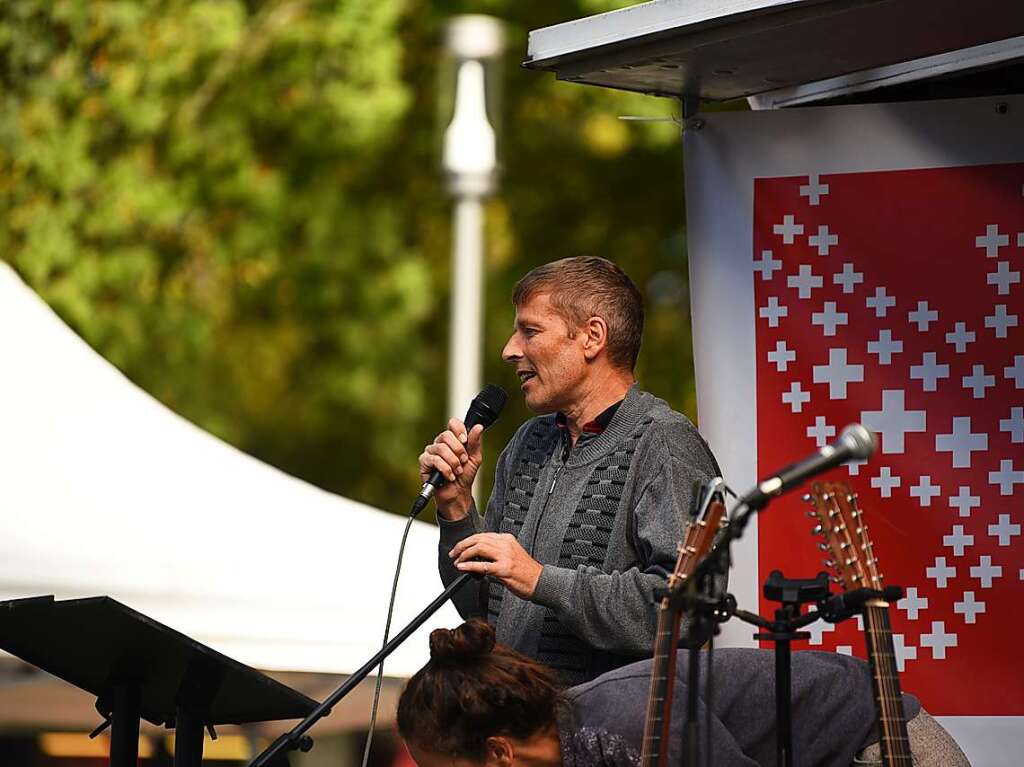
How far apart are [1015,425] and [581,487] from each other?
958 mm

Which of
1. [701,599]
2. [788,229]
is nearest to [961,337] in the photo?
[788,229]

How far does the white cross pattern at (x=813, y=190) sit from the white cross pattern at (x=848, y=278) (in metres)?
0.16

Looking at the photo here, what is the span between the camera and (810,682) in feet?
9.84

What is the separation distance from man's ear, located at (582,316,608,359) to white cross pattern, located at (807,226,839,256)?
24.2 inches

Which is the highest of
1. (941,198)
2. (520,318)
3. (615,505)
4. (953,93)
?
(953,93)

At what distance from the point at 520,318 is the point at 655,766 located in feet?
3.79

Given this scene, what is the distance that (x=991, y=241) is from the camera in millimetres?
3807

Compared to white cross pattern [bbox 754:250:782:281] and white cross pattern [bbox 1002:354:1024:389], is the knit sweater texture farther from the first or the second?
white cross pattern [bbox 1002:354:1024:389]

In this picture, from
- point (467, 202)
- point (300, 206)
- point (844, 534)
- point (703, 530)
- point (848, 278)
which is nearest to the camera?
point (703, 530)

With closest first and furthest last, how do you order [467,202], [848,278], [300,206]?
1. [848,278]
2. [467,202]
3. [300,206]

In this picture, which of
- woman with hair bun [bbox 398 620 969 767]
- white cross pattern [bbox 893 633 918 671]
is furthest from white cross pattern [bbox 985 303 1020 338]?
woman with hair bun [bbox 398 620 969 767]

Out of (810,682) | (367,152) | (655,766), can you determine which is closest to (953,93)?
(810,682)

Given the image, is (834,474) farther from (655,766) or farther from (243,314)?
(243,314)

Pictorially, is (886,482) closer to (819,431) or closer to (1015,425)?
(819,431)
